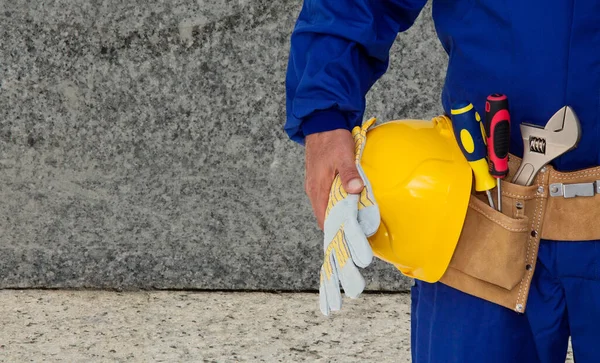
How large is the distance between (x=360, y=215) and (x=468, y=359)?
315 mm

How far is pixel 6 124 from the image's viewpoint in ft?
11.2

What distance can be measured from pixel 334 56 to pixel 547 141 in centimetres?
39

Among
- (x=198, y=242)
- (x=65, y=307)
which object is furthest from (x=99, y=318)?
(x=198, y=242)

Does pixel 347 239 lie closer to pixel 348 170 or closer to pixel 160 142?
pixel 348 170

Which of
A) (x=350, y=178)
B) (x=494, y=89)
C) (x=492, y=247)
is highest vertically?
(x=494, y=89)

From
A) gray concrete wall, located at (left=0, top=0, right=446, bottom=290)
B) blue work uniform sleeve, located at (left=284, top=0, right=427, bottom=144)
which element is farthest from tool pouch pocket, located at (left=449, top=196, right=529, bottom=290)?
gray concrete wall, located at (left=0, top=0, right=446, bottom=290)

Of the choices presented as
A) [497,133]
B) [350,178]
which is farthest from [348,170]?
[497,133]

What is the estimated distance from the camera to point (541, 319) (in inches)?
55.6

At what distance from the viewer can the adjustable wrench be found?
1336 millimetres

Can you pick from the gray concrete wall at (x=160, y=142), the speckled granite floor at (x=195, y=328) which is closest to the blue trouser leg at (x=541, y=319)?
the speckled granite floor at (x=195, y=328)

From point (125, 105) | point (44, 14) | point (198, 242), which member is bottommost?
point (198, 242)

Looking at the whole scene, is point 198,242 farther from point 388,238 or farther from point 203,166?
point 388,238

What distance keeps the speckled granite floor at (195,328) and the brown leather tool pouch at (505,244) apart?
5.24ft

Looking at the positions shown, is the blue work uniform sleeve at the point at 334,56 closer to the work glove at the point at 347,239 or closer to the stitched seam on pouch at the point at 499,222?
the work glove at the point at 347,239
